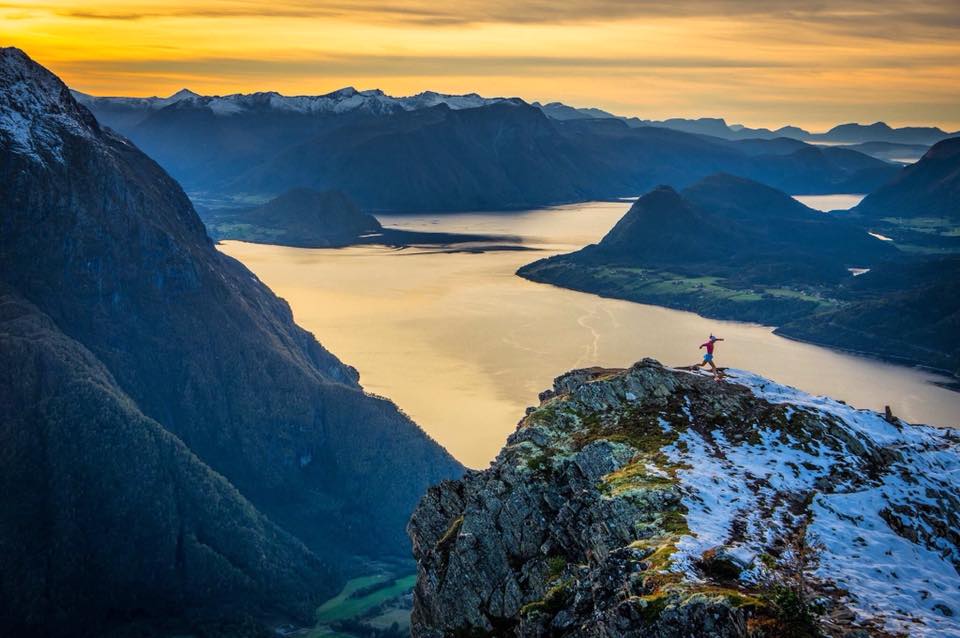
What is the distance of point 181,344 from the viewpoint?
16788 cm

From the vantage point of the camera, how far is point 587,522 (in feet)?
146

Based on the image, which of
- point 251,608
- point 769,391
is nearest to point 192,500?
point 251,608

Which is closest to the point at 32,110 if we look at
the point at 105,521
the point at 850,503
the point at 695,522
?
the point at 105,521

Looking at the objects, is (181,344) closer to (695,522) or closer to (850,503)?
(850,503)

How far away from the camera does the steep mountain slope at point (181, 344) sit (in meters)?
156

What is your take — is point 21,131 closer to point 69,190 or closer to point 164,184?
point 69,190

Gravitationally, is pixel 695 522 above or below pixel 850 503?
above

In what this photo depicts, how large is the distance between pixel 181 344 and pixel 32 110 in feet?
143

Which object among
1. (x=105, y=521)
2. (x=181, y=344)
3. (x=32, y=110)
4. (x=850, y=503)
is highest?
(x=32, y=110)

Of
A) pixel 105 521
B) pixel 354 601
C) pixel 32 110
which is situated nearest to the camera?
pixel 105 521

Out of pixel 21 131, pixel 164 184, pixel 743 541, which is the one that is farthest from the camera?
pixel 164 184

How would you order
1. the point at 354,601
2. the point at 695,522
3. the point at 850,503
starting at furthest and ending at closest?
the point at 354,601 → the point at 850,503 → the point at 695,522

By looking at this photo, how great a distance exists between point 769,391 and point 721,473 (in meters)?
14.0

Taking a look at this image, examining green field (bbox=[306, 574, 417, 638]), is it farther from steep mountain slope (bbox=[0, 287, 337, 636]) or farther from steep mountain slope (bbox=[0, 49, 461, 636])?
steep mountain slope (bbox=[0, 49, 461, 636])
